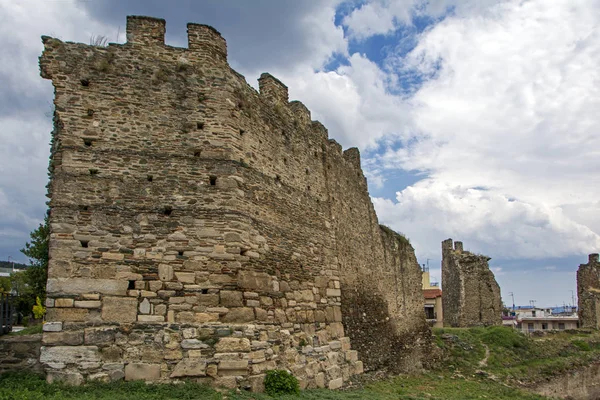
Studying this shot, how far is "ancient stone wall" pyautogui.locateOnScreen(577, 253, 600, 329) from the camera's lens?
39781 mm

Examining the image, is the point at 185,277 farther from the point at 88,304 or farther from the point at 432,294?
the point at 432,294

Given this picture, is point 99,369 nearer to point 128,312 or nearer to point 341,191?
point 128,312

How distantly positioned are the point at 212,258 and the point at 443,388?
36.3 feet

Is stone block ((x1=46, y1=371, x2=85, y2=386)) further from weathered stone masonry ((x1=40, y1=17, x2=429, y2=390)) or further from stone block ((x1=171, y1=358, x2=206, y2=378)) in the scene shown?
stone block ((x1=171, y1=358, x2=206, y2=378))

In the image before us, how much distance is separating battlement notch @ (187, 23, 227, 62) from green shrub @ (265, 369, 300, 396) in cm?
717

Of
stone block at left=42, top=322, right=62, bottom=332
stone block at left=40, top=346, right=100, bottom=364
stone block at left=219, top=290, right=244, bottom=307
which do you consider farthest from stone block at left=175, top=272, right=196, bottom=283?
stone block at left=42, top=322, right=62, bottom=332

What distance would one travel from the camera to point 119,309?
965 cm

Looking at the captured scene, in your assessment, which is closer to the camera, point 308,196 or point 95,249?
point 95,249

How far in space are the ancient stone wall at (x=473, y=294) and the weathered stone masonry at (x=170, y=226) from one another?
25.3 metres

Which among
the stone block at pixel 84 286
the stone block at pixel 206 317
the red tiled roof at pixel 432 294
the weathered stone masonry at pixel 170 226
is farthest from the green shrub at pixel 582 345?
the stone block at pixel 84 286

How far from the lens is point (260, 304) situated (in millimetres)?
11195

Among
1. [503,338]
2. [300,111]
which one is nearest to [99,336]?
[300,111]

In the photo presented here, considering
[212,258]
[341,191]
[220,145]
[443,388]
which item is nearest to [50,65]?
[220,145]

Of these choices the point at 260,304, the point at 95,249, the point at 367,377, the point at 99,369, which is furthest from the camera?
the point at 367,377
